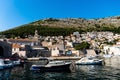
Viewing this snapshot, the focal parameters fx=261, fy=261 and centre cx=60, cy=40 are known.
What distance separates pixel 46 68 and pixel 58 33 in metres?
124

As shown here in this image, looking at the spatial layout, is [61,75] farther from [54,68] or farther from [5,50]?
[5,50]

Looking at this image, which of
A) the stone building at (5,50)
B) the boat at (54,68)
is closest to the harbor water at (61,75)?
the boat at (54,68)

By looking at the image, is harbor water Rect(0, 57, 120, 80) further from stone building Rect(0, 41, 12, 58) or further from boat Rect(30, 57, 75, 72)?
stone building Rect(0, 41, 12, 58)

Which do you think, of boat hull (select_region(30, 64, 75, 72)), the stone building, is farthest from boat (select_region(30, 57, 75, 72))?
the stone building

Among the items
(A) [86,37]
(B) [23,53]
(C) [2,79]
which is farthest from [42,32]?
(C) [2,79]

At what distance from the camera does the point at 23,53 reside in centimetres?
9131

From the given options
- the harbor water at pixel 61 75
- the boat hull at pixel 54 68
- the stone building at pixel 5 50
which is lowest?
the harbor water at pixel 61 75

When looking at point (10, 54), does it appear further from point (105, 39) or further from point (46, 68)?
point (105, 39)

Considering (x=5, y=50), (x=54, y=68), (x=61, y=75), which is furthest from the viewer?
(x=5, y=50)

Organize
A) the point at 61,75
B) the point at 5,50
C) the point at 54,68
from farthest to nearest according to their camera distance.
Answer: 1. the point at 5,50
2. the point at 54,68
3. the point at 61,75

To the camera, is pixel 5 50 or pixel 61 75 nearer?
pixel 61 75

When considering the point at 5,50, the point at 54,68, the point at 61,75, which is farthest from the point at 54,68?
the point at 5,50

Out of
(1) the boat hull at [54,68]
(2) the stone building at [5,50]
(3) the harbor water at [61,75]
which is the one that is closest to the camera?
(3) the harbor water at [61,75]

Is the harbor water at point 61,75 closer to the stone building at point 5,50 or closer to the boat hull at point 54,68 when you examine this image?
the boat hull at point 54,68
